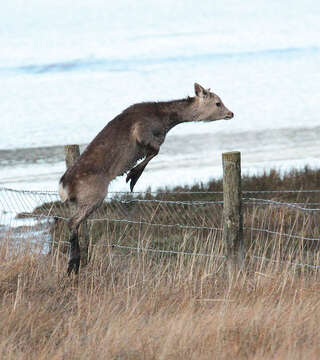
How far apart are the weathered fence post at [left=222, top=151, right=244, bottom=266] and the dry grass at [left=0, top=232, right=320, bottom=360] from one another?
18cm

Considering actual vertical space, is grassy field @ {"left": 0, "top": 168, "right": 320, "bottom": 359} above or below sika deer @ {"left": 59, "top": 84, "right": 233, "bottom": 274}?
below

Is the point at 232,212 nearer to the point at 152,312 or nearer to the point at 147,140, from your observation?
the point at 147,140

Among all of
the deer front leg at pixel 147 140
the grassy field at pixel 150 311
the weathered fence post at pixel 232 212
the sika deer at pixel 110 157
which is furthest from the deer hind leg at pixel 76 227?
the weathered fence post at pixel 232 212

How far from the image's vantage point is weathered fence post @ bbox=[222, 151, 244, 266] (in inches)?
301

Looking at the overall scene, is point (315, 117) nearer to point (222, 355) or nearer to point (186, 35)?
point (222, 355)

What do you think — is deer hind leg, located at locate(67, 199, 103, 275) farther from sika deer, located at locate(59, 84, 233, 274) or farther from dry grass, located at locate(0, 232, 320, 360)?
dry grass, located at locate(0, 232, 320, 360)

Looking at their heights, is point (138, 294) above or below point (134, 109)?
below

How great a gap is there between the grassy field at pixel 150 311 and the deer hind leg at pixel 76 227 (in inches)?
5.0

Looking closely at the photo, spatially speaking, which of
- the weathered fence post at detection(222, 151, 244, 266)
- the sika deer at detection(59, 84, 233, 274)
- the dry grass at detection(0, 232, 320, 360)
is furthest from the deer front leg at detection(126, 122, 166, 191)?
the dry grass at detection(0, 232, 320, 360)

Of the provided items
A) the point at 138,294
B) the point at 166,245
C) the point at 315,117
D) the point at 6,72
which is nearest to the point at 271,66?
the point at 6,72

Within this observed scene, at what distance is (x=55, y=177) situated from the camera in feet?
60.6

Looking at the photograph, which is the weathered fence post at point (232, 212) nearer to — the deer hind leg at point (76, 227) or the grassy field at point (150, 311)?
the grassy field at point (150, 311)

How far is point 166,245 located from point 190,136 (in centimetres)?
1559

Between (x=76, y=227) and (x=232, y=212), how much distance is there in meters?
1.51
